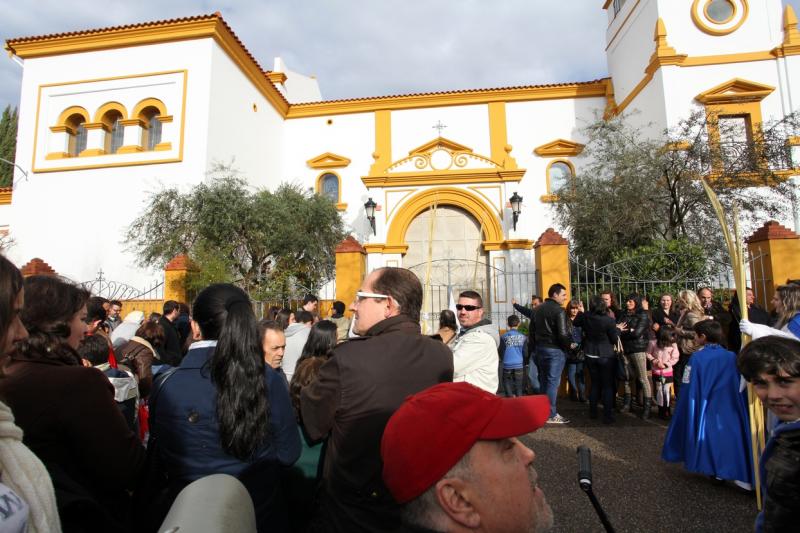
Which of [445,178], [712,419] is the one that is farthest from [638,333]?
[445,178]

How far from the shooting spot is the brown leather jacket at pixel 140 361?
4.33m

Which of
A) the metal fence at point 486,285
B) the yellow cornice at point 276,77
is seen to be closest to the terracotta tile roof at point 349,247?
the metal fence at point 486,285

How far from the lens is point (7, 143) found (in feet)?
98.5

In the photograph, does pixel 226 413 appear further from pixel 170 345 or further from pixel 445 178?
pixel 445 178

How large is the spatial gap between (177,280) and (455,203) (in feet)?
29.6

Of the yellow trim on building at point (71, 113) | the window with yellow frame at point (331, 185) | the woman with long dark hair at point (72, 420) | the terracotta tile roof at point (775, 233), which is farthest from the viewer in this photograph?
the window with yellow frame at point (331, 185)

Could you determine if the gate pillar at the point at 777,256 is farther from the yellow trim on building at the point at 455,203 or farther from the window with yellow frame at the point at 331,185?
the window with yellow frame at the point at 331,185

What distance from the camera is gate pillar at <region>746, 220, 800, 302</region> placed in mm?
10000

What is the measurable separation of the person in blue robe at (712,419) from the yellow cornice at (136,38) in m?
17.1

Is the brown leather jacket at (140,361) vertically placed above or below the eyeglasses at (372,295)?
below

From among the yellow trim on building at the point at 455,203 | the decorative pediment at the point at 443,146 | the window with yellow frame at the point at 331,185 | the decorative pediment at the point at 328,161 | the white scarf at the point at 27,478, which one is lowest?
the white scarf at the point at 27,478

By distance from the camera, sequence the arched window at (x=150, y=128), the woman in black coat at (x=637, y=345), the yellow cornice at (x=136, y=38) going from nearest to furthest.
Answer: the woman in black coat at (x=637, y=345) → the yellow cornice at (x=136, y=38) → the arched window at (x=150, y=128)

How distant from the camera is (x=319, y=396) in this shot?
206 centimetres

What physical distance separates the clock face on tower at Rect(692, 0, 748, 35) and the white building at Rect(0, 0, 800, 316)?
0.05m
